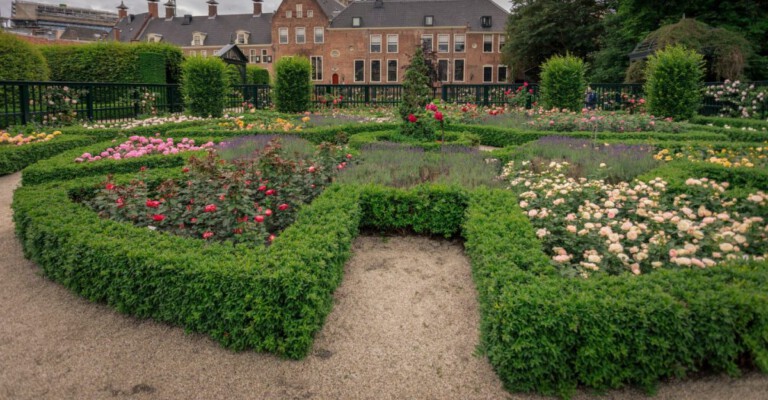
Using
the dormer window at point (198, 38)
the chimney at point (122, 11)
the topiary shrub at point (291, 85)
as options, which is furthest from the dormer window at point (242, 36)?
the topiary shrub at point (291, 85)

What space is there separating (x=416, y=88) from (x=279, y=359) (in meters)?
8.17

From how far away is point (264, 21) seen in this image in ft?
166

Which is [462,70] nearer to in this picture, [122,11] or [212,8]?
[212,8]

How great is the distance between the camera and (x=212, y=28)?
50969mm

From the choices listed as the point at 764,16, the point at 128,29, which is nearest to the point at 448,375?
the point at 764,16

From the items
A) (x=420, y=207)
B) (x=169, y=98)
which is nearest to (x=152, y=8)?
(x=169, y=98)

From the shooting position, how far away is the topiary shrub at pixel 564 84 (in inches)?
602

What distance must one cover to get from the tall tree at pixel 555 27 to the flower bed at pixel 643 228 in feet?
104

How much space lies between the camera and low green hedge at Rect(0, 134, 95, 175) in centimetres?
812

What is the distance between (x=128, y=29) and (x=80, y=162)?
183 ft

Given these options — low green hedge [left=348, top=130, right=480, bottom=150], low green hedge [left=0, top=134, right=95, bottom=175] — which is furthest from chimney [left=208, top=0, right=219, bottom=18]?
low green hedge [left=348, top=130, right=480, bottom=150]

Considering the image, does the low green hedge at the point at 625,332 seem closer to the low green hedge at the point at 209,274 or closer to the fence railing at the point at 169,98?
the low green hedge at the point at 209,274

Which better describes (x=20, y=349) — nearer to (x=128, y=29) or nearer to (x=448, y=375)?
(x=448, y=375)

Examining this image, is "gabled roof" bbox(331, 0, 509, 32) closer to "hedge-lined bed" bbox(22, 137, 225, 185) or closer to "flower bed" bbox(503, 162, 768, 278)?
"hedge-lined bed" bbox(22, 137, 225, 185)
